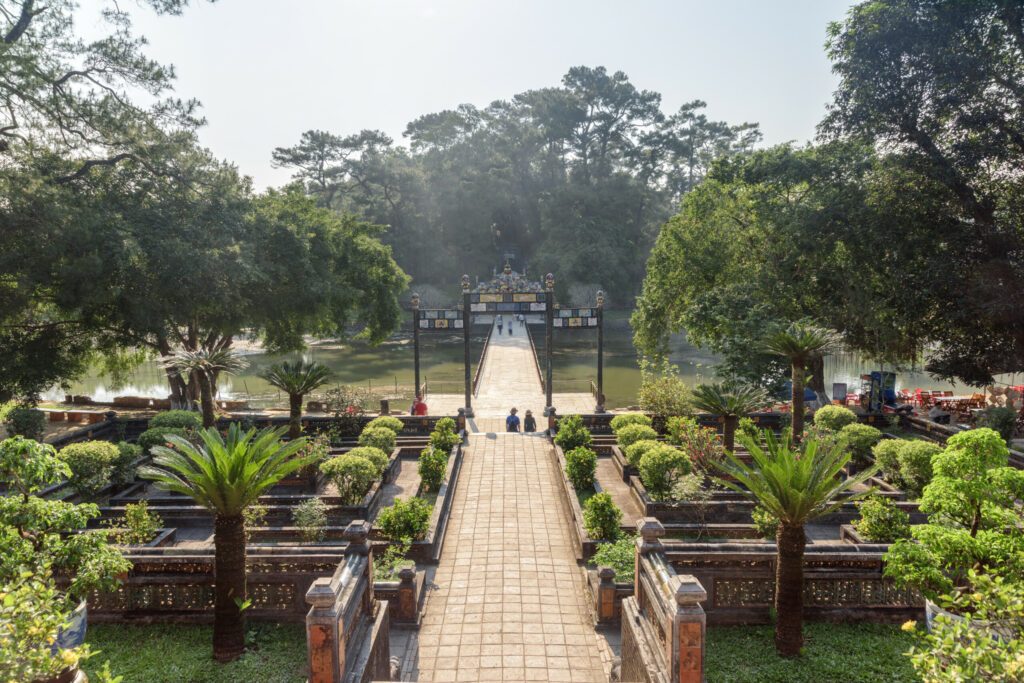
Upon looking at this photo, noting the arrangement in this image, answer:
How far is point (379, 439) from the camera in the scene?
15.2 meters

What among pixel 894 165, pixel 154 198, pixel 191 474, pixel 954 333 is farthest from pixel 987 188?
pixel 154 198

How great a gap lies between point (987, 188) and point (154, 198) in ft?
76.9

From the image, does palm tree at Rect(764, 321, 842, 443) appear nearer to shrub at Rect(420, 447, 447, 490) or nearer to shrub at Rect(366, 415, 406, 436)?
shrub at Rect(420, 447, 447, 490)

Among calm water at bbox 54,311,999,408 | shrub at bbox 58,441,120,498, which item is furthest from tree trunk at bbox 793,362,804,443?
shrub at bbox 58,441,120,498

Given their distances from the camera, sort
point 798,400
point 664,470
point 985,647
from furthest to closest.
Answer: point 798,400, point 664,470, point 985,647

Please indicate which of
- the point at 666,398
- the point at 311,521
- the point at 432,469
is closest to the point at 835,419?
the point at 666,398

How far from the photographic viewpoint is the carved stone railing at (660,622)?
5613mm

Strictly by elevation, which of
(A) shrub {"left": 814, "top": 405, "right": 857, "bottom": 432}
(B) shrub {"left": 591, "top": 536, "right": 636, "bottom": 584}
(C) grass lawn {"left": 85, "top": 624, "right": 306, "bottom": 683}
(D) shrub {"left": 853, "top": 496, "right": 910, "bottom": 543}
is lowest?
(C) grass lawn {"left": 85, "top": 624, "right": 306, "bottom": 683}

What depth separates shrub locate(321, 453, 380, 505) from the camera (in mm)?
12234

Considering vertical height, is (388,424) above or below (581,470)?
above

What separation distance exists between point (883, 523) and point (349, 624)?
7901mm

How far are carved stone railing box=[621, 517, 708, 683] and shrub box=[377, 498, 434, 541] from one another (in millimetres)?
4018

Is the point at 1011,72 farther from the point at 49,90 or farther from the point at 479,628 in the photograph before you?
the point at 49,90

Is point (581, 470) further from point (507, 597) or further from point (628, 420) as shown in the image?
point (507, 597)
